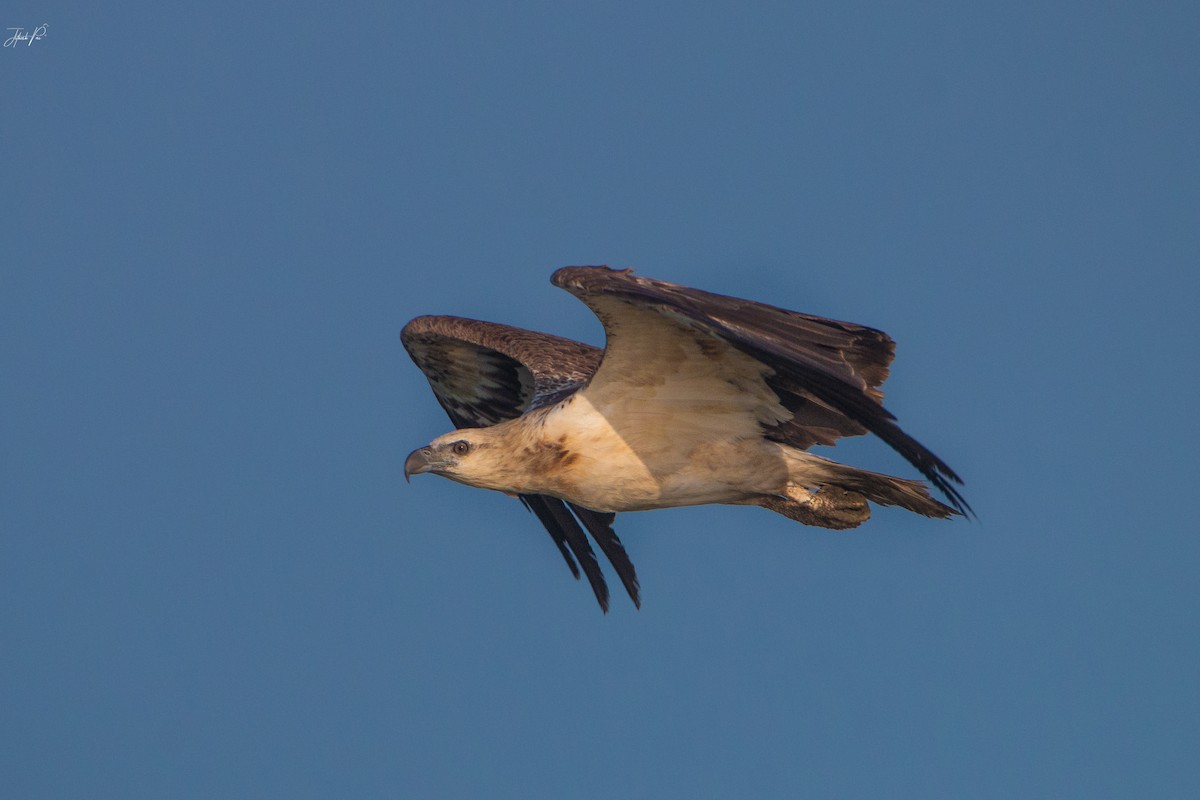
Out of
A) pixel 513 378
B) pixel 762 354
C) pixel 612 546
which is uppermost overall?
pixel 513 378

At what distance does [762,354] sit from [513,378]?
4.31 meters

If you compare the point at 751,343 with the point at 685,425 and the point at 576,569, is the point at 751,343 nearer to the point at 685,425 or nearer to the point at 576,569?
the point at 685,425

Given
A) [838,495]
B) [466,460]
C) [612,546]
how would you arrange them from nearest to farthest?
[466,460]
[838,495]
[612,546]

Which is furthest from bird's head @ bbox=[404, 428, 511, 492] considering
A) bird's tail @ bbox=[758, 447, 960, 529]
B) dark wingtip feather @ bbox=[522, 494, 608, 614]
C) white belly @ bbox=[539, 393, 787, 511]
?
dark wingtip feather @ bbox=[522, 494, 608, 614]

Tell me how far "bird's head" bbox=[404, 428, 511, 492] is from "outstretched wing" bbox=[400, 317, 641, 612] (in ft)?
2.88

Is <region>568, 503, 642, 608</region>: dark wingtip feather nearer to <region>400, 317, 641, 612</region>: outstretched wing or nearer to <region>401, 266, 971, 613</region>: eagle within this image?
<region>400, 317, 641, 612</region>: outstretched wing

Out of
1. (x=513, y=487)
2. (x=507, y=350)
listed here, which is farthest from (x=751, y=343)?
(x=507, y=350)

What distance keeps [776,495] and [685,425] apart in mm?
810

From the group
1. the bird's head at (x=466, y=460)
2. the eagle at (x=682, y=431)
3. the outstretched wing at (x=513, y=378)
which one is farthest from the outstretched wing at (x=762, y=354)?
the outstretched wing at (x=513, y=378)

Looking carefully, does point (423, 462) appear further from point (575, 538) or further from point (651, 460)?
point (575, 538)

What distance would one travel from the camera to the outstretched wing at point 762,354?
8.71 metres

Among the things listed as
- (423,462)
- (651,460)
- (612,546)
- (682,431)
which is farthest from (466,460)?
(612,546)

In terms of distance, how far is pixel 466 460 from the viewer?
10.3m

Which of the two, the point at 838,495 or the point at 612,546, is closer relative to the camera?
the point at 838,495
